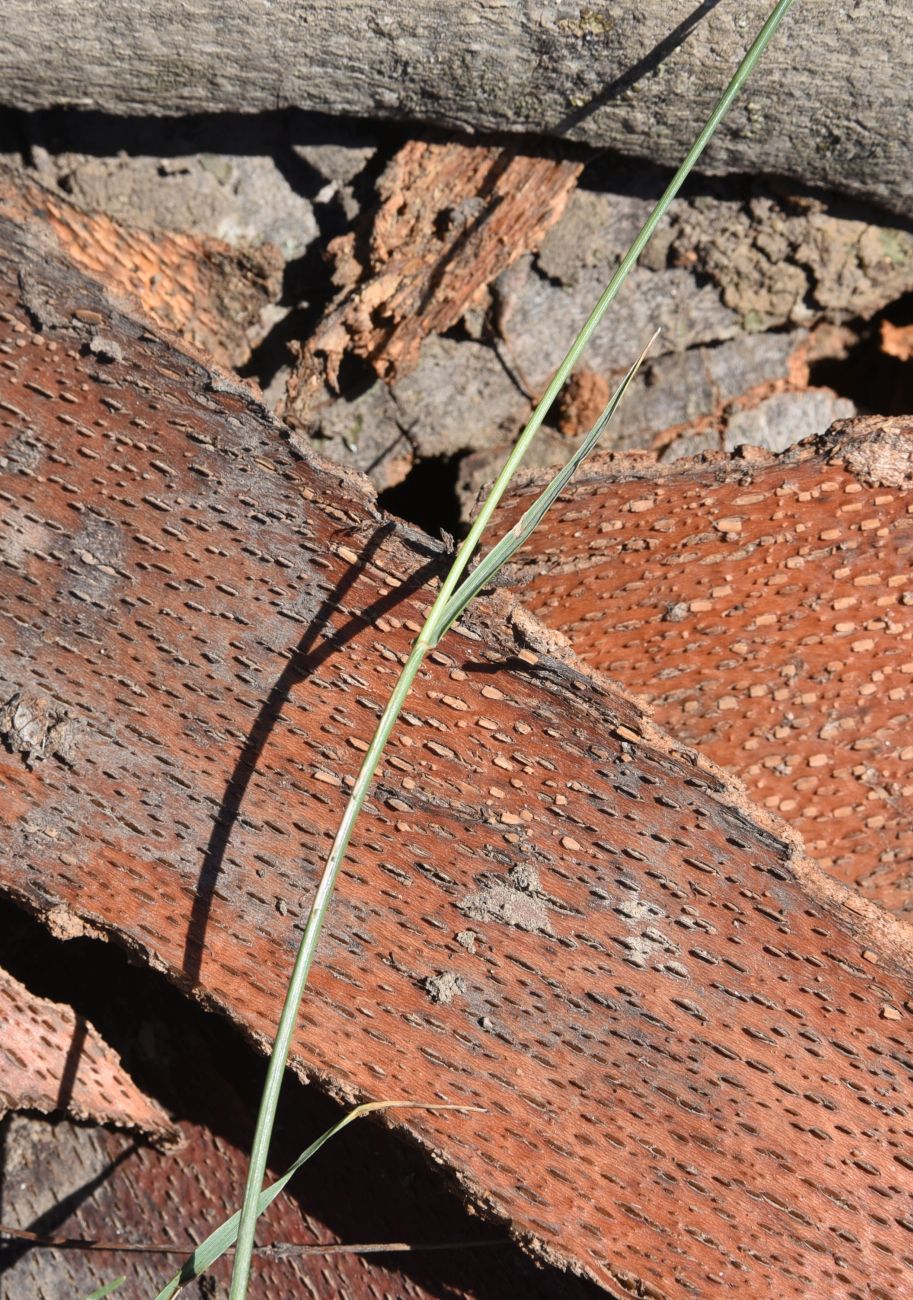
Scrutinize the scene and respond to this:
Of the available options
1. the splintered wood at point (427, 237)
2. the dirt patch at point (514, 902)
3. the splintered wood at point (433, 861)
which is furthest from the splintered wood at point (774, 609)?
the splintered wood at point (427, 237)

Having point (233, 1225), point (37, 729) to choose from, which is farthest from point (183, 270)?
point (233, 1225)

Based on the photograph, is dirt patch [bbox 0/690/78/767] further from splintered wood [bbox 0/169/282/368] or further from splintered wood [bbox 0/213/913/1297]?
splintered wood [bbox 0/169/282/368]

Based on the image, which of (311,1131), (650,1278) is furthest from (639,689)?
(311,1131)

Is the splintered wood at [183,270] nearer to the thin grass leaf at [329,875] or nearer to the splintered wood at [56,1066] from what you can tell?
the thin grass leaf at [329,875]

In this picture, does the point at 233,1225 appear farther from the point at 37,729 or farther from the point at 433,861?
the point at 37,729

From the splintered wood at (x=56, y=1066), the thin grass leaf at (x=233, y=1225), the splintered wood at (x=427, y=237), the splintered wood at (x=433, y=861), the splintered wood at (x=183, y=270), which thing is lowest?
the splintered wood at (x=56, y=1066)

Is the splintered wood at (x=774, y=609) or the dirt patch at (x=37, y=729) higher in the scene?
the splintered wood at (x=774, y=609)
